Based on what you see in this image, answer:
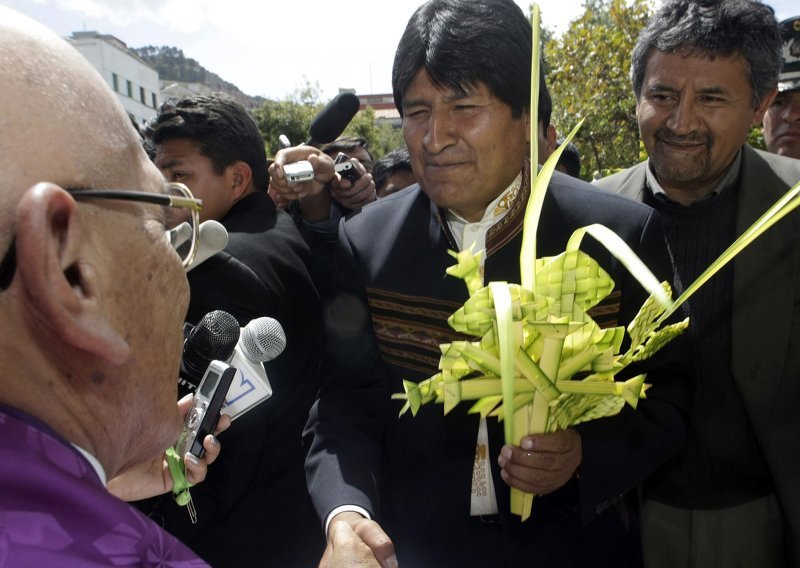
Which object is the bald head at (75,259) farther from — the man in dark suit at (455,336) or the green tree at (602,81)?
the green tree at (602,81)

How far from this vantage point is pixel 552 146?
3.73 meters

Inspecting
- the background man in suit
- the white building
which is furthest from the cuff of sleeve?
the white building

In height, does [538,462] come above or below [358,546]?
above

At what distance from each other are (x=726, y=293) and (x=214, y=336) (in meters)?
1.75

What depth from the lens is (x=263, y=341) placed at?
66.5 inches

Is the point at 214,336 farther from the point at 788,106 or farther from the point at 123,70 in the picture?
the point at 123,70

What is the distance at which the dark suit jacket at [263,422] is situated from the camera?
2.29 m

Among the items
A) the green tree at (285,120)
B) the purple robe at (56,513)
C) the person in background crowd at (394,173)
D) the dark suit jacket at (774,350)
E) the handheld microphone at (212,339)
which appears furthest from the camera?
the green tree at (285,120)

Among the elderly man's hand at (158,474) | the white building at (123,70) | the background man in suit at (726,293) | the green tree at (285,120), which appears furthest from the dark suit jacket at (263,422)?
the white building at (123,70)

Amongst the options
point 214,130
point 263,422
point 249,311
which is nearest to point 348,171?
point 214,130

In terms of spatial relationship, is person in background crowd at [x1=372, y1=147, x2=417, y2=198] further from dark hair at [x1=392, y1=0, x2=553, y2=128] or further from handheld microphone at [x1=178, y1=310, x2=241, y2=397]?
handheld microphone at [x1=178, y1=310, x2=241, y2=397]

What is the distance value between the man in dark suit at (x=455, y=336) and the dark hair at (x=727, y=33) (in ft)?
2.90

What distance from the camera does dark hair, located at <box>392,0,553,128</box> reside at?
181 centimetres

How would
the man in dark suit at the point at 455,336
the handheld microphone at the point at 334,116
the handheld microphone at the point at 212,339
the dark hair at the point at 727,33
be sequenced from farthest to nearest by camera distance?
the handheld microphone at the point at 334,116 → the dark hair at the point at 727,33 → the man in dark suit at the point at 455,336 → the handheld microphone at the point at 212,339
